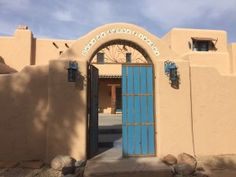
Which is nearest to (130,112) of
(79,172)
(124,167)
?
(124,167)

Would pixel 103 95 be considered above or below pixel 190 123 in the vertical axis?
above

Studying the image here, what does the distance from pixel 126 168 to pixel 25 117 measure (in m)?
3.28

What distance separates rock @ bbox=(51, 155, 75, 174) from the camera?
23.1 ft

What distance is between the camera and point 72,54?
822 cm

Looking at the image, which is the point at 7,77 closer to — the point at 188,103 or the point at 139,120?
the point at 139,120

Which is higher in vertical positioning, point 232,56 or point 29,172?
point 232,56

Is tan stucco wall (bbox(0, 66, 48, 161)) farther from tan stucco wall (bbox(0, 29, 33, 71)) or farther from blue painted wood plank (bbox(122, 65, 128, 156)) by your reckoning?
tan stucco wall (bbox(0, 29, 33, 71))

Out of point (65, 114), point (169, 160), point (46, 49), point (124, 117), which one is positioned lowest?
point (169, 160)

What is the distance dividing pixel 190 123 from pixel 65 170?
3850 millimetres

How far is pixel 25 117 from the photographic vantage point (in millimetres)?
8125

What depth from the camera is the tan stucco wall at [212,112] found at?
8.60m

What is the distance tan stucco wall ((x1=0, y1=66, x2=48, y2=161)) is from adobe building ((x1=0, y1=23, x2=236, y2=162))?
28mm

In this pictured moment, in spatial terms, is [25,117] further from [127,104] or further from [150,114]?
[150,114]

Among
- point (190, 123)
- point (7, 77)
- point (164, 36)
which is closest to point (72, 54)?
point (7, 77)
